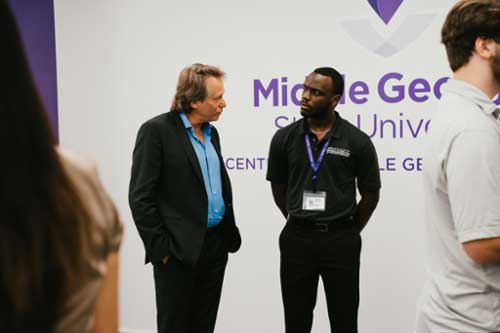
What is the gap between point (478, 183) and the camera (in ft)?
4.16

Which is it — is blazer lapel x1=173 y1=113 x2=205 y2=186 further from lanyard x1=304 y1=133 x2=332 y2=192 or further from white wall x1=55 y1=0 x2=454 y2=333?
white wall x1=55 y1=0 x2=454 y2=333

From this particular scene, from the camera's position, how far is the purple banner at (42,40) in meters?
4.39

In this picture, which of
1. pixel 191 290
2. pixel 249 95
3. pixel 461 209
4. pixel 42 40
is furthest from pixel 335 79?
pixel 42 40

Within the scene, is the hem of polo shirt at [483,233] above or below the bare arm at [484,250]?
above

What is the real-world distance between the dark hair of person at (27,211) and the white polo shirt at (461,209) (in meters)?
0.93

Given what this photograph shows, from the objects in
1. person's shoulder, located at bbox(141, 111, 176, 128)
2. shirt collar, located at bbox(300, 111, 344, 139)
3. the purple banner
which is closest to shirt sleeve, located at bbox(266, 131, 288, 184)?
shirt collar, located at bbox(300, 111, 344, 139)

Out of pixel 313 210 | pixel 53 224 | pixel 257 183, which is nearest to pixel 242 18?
pixel 257 183

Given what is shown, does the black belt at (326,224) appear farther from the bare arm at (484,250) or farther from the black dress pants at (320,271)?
the bare arm at (484,250)

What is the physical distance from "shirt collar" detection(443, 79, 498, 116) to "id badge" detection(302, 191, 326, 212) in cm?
174

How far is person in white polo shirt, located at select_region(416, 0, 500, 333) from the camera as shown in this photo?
127 cm

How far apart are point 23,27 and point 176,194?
2325mm

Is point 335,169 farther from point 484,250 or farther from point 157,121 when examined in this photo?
point 484,250

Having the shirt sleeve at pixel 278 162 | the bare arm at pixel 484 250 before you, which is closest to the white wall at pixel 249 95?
the shirt sleeve at pixel 278 162

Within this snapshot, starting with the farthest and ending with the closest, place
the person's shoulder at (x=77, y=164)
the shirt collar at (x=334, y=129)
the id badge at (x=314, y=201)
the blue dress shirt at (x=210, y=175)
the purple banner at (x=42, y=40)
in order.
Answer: the purple banner at (x=42, y=40) → the shirt collar at (x=334, y=129) → the id badge at (x=314, y=201) → the blue dress shirt at (x=210, y=175) → the person's shoulder at (x=77, y=164)
